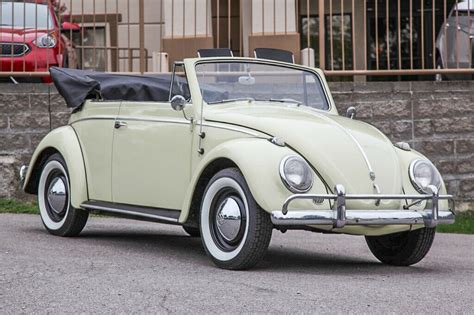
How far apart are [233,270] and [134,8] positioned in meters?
9.75

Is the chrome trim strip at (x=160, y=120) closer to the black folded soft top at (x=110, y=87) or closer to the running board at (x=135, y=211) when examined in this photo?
the black folded soft top at (x=110, y=87)

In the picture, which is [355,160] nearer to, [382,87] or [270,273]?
[270,273]

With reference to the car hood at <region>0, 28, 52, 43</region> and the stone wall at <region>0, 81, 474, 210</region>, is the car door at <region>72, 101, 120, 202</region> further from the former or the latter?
the car hood at <region>0, 28, 52, 43</region>

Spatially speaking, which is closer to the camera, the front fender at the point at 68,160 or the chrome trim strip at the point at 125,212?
the chrome trim strip at the point at 125,212

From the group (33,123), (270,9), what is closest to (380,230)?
(33,123)

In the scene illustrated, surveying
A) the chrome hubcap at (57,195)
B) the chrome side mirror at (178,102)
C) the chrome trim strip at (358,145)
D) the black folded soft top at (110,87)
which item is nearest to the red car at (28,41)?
the black folded soft top at (110,87)

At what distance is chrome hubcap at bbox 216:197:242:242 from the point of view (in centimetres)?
736

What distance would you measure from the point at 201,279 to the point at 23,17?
6.76 metres

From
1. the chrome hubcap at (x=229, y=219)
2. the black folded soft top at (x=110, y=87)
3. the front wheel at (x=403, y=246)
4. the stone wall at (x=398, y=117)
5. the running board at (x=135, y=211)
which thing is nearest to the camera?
the chrome hubcap at (x=229, y=219)

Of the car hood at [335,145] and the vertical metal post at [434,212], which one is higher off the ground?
the car hood at [335,145]

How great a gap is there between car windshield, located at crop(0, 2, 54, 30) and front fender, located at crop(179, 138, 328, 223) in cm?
574

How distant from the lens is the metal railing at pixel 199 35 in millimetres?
12594

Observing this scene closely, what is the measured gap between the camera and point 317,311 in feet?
19.0

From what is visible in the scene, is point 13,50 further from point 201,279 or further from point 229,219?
point 201,279
